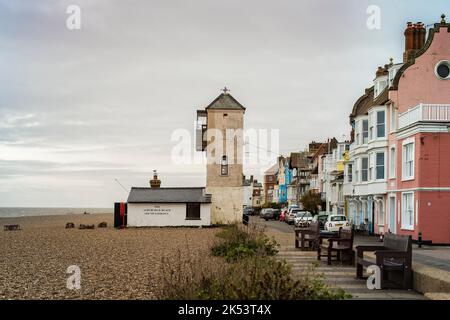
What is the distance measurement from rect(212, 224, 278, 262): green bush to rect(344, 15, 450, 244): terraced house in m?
12.4

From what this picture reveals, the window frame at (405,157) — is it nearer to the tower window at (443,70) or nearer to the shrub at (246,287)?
the tower window at (443,70)

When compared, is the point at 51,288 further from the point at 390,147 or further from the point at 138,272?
the point at 390,147

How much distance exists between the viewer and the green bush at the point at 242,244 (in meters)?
17.9

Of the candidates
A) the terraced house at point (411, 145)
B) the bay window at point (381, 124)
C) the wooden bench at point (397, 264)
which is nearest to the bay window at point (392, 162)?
the terraced house at point (411, 145)

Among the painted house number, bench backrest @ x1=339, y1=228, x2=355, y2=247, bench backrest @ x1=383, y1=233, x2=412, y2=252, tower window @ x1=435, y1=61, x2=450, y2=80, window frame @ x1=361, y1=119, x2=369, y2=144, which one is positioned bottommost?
the painted house number

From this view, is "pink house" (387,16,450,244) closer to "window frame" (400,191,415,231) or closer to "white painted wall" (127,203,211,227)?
"window frame" (400,191,415,231)

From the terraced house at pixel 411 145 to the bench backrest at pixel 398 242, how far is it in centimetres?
1784

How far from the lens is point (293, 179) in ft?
355

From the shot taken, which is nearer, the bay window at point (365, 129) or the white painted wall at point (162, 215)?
the bay window at point (365, 129)

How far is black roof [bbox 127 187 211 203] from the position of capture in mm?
51531

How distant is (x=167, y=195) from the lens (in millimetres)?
52531

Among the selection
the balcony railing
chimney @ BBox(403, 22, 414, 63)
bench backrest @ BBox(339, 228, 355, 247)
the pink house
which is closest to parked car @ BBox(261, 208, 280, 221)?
the pink house

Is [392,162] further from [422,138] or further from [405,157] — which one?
[422,138]

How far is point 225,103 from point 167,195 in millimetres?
9732
